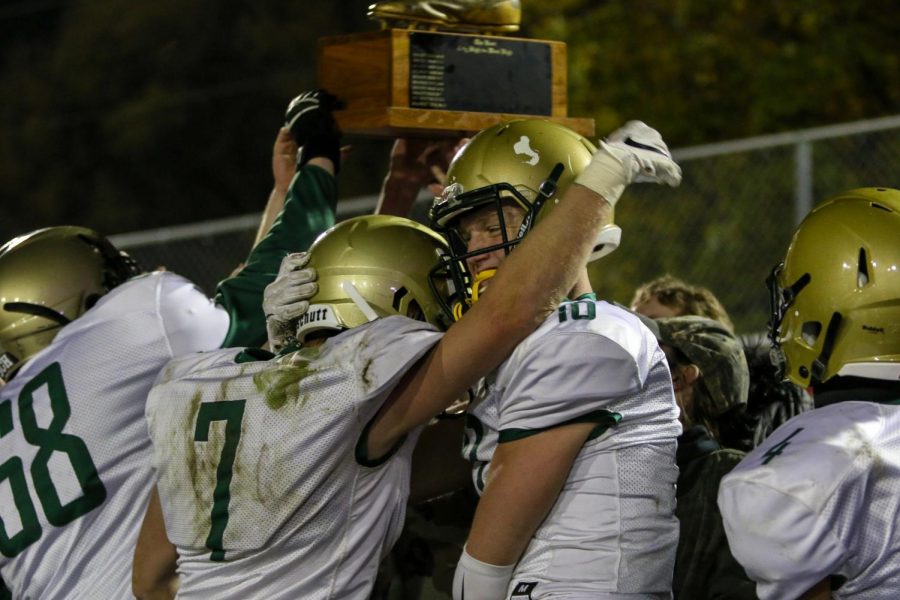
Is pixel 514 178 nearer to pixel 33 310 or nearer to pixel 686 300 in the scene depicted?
pixel 686 300

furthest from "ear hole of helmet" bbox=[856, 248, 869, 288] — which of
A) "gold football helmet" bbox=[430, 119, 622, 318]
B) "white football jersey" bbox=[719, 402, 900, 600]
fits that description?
"gold football helmet" bbox=[430, 119, 622, 318]

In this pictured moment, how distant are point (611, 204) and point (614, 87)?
8.48 meters

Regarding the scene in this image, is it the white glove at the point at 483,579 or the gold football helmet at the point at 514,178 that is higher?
the gold football helmet at the point at 514,178

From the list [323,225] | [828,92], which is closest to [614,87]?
[828,92]

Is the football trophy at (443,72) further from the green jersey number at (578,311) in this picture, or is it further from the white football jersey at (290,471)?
the green jersey number at (578,311)

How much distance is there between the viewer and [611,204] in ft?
9.33

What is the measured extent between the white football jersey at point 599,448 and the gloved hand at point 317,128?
4.97 ft

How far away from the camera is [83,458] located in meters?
3.48

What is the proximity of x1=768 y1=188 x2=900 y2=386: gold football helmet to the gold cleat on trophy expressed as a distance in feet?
5.47

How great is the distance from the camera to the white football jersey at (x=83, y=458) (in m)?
3.47

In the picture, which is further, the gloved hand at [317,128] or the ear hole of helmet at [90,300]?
the gloved hand at [317,128]

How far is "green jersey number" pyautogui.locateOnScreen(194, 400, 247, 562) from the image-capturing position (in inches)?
116

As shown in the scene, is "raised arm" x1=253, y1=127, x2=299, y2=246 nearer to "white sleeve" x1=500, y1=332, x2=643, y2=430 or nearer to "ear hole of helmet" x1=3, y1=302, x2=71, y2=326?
"ear hole of helmet" x1=3, y1=302, x2=71, y2=326

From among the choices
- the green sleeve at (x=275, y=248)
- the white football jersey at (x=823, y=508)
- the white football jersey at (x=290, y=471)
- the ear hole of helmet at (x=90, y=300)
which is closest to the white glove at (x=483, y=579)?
the white football jersey at (x=290, y=471)
